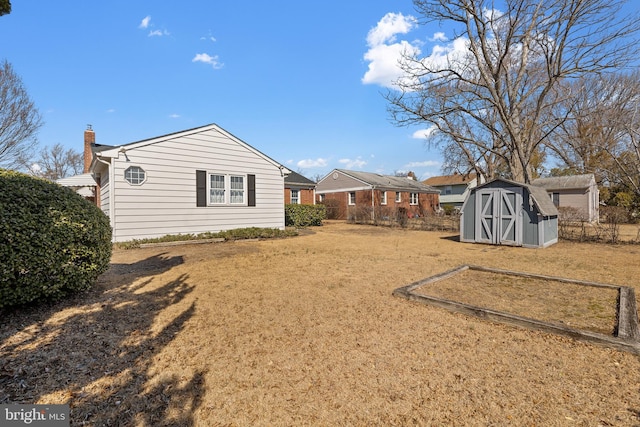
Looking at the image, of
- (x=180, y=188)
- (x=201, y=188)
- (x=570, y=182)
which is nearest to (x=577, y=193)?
(x=570, y=182)

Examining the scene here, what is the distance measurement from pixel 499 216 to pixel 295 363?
1079 cm

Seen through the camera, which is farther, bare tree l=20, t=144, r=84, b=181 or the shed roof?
bare tree l=20, t=144, r=84, b=181

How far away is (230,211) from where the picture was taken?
1284 centimetres

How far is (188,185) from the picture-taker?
1174cm

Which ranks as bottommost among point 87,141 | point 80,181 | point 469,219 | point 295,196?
point 469,219

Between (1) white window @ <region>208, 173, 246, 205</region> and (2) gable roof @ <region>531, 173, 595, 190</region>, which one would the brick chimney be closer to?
(1) white window @ <region>208, 173, 246, 205</region>

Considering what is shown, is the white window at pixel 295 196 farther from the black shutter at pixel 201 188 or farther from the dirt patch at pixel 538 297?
the dirt patch at pixel 538 297

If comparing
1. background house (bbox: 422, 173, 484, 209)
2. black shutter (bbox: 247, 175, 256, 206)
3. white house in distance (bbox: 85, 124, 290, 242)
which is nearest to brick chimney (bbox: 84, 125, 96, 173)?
white house in distance (bbox: 85, 124, 290, 242)

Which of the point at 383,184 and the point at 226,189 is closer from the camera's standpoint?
the point at 226,189

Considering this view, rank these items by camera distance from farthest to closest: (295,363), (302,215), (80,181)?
(302,215) < (80,181) < (295,363)

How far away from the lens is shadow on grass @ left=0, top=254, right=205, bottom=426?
2211 millimetres

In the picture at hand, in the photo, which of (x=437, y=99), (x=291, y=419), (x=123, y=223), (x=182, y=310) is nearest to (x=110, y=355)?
(x=182, y=310)

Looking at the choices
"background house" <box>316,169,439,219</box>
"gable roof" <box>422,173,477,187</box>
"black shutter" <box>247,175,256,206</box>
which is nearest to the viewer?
"black shutter" <box>247,175,256,206</box>

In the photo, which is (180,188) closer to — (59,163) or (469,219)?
(469,219)
